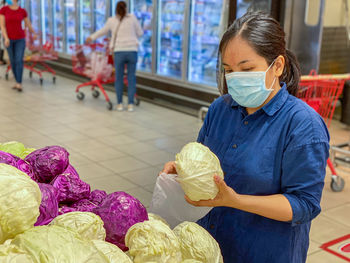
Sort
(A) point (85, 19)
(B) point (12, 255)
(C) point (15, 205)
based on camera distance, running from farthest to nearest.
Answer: (A) point (85, 19) < (C) point (15, 205) < (B) point (12, 255)

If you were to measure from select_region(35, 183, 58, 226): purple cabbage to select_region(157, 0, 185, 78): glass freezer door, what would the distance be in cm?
699

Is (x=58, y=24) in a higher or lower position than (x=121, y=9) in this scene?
lower

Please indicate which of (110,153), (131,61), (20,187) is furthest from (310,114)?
(131,61)

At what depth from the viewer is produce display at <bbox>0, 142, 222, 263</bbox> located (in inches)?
44.4

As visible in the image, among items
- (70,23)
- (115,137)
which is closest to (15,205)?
(115,137)

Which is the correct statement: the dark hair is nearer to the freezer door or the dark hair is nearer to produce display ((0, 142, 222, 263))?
produce display ((0, 142, 222, 263))

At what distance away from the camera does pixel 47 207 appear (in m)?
1.49

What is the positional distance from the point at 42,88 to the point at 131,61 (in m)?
2.98

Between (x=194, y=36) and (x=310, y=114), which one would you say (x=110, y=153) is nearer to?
(x=194, y=36)

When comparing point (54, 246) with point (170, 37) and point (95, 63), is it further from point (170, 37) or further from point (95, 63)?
point (170, 37)

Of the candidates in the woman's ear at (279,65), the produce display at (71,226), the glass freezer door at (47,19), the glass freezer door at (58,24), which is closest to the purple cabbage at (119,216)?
the produce display at (71,226)

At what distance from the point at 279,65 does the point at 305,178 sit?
1.46ft

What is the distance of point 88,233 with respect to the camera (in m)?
1.44

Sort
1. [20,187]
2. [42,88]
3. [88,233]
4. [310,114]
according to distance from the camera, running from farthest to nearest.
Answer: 1. [42,88]
2. [310,114]
3. [88,233]
4. [20,187]
